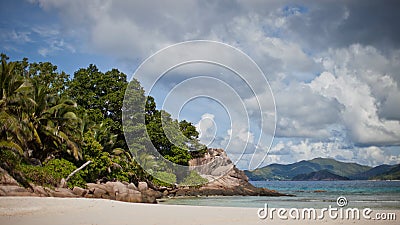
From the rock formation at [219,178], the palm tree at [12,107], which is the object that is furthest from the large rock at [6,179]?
the rock formation at [219,178]

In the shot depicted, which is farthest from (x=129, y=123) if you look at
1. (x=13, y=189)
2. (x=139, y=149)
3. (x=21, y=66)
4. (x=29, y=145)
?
(x=13, y=189)

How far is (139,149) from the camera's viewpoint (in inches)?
1458

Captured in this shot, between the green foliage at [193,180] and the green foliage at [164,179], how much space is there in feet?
6.25

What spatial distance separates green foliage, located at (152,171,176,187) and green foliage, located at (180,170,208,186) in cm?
190

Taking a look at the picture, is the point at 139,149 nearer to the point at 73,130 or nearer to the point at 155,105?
the point at 155,105

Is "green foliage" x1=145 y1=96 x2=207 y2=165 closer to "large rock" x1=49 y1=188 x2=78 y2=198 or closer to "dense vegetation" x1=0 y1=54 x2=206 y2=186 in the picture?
"dense vegetation" x1=0 y1=54 x2=206 y2=186

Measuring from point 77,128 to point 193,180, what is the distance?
56.5 ft

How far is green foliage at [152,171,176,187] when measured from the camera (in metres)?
38.2

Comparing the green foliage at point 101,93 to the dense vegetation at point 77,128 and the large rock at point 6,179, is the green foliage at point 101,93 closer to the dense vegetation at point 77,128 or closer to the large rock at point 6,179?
the dense vegetation at point 77,128

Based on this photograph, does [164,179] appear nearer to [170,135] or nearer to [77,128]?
[170,135]

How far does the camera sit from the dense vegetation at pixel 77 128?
20.5 metres

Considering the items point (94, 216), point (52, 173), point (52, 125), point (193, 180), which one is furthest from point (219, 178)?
point (94, 216)

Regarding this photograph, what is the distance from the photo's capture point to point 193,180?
138ft

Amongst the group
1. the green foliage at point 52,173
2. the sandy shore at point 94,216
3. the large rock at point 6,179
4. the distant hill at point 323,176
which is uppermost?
the distant hill at point 323,176
